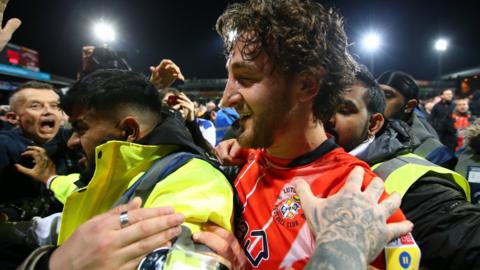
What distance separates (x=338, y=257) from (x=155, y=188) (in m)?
0.67

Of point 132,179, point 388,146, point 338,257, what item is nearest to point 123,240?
point 132,179

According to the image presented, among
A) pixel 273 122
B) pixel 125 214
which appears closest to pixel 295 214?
pixel 273 122

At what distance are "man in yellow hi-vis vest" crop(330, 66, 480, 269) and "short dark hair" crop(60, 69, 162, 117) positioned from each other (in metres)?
1.18

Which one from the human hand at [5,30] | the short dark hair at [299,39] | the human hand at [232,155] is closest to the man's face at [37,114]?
the human hand at [5,30]

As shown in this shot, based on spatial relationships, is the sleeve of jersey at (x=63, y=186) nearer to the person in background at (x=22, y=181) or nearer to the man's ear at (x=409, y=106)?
the person in background at (x=22, y=181)

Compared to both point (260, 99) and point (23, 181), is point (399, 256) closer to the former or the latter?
point (260, 99)

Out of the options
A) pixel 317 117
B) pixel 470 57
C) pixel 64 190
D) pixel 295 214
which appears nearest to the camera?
pixel 295 214

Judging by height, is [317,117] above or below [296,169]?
above

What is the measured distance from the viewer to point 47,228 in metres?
2.28

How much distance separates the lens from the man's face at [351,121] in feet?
7.25

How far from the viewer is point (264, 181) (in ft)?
4.95

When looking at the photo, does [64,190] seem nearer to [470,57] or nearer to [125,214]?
[125,214]

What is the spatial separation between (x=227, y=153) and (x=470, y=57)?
34005mm

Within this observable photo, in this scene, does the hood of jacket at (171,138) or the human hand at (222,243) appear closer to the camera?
the human hand at (222,243)
